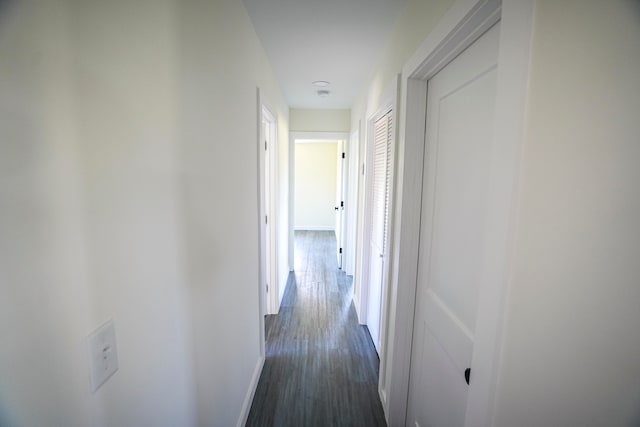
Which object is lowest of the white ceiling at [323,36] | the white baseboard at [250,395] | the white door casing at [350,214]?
the white baseboard at [250,395]

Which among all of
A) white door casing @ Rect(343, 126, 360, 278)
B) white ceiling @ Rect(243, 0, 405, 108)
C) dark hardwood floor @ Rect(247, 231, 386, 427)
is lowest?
dark hardwood floor @ Rect(247, 231, 386, 427)

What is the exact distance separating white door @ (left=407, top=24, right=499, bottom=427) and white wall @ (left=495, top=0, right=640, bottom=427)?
10.8 inches

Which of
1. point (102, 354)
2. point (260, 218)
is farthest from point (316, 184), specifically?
point (102, 354)

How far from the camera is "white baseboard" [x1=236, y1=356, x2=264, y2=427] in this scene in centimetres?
172

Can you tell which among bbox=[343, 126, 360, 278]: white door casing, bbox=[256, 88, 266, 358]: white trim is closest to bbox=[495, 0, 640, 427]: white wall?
bbox=[256, 88, 266, 358]: white trim

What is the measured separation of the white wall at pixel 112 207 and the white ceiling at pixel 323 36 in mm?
486

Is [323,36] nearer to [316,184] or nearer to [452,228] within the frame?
[452,228]

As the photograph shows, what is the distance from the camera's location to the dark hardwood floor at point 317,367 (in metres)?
1.88

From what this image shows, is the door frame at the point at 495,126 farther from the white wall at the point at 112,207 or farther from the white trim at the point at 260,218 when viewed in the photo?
the white trim at the point at 260,218

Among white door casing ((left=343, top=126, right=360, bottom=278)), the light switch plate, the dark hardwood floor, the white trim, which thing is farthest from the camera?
white door casing ((left=343, top=126, right=360, bottom=278))

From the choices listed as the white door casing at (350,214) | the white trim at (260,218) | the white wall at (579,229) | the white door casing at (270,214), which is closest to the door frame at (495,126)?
the white wall at (579,229)

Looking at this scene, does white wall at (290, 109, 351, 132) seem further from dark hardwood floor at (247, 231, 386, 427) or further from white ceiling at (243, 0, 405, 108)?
dark hardwood floor at (247, 231, 386, 427)

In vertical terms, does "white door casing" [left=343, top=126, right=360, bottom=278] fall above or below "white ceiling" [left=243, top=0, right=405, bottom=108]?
below

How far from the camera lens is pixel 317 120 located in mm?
4129
